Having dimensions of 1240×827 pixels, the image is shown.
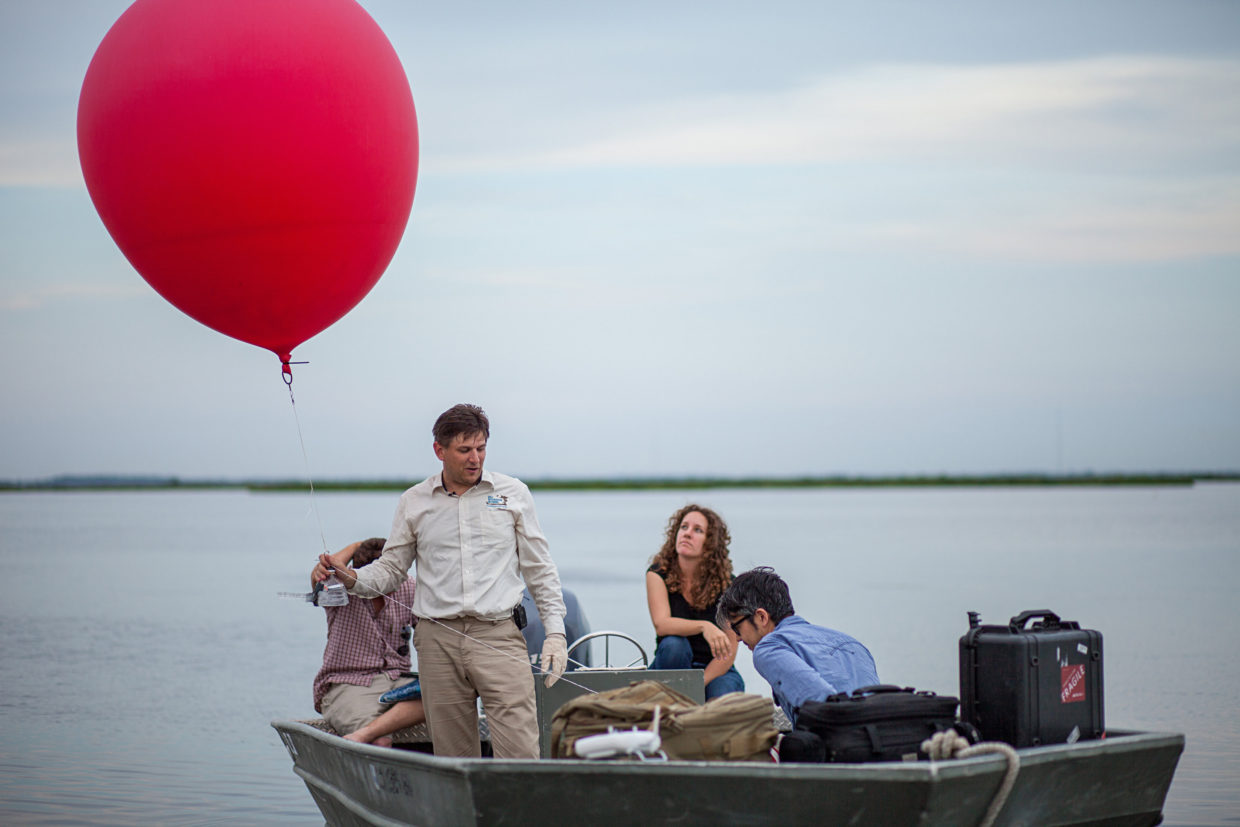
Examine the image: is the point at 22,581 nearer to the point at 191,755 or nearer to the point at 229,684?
the point at 229,684

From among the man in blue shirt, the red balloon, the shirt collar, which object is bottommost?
the man in blue shirt

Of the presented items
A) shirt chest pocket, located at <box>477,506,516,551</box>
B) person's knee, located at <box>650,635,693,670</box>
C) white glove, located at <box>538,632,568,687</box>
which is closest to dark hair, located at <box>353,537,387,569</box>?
shirt chest pocket, located at <box>477,506,516,551</box>

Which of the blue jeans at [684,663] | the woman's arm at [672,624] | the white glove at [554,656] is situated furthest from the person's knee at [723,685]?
the white glove at [554,656]

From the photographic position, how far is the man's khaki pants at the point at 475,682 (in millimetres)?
4922

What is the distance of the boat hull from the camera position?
3926mm

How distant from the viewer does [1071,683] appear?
440 centimetres

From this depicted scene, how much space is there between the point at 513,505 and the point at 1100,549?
2820 cm

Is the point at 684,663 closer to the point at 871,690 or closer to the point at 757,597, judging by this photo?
the point at 757,597

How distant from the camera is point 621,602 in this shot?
19531 mm

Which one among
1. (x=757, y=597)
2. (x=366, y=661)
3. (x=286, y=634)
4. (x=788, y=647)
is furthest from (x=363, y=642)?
(x=286, y=634)

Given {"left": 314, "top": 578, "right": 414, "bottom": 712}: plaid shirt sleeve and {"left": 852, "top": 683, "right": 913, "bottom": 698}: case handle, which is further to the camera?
{"left": 314, "top": 578, "right": 414, "bottom": 712}: plaid shirt sleeve

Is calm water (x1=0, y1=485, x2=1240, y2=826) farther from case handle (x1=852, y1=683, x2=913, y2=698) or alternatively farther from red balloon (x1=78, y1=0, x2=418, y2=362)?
case handle (x1=852, y1=683, x2=913, y2=698)

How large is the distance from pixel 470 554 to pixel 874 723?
5.50 ft

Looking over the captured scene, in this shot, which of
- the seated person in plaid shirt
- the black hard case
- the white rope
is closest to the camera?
the white rope
